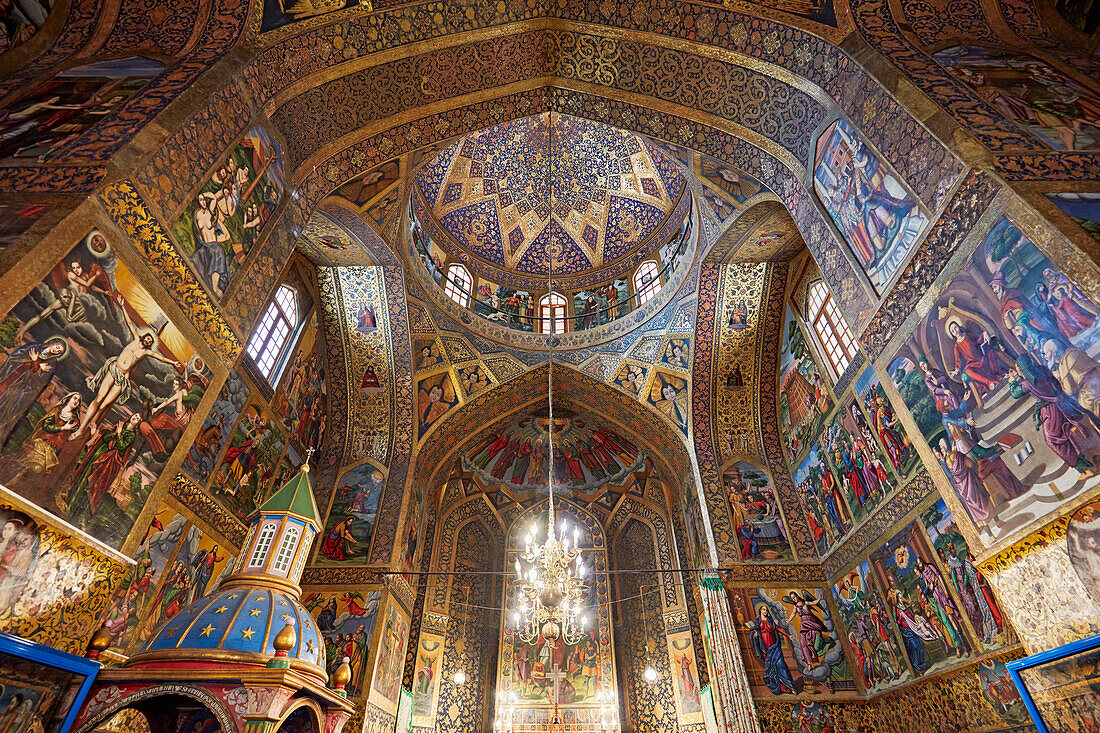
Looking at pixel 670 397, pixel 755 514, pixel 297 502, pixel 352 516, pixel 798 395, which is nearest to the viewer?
pixel 297 502

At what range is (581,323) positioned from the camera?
14.2 metres

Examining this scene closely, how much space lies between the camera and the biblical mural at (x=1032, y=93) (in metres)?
5.21

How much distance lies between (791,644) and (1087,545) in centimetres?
646

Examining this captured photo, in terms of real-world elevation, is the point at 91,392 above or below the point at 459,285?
below

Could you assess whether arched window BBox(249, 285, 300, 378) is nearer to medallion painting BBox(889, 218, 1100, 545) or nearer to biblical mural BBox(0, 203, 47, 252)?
biblical mural BBox(0, 203, 47, 252)

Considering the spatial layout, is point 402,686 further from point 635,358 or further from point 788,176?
point 788,176

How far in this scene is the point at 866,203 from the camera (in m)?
6.42

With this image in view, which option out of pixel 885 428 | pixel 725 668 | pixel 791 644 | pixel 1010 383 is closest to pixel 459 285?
pixel 885 428

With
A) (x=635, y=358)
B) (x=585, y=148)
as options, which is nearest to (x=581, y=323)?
(x=635, y=358)

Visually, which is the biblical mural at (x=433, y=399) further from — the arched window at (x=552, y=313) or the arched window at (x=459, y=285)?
the arched window at (x=552, y=313)

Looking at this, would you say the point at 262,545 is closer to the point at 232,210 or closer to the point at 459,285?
the point at 232,210

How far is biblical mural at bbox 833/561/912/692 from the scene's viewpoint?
8203 millimetres

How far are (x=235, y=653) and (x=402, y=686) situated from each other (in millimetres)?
8061

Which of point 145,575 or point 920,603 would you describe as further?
point 920,603
